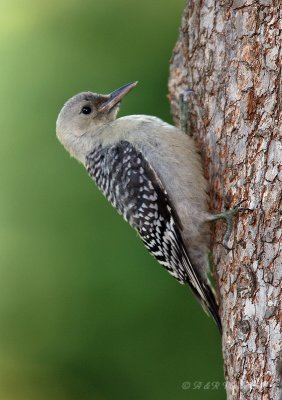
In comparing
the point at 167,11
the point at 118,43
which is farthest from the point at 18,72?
the point at 167,11

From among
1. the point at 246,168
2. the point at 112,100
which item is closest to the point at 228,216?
the point at 246,168

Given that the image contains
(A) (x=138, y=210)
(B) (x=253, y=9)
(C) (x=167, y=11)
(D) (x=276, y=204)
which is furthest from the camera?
(C) (x=167, y=11)

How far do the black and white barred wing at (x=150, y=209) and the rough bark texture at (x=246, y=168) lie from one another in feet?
0.90

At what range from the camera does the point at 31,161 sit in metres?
5.67

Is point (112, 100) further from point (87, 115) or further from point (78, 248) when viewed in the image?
point (78, 248)

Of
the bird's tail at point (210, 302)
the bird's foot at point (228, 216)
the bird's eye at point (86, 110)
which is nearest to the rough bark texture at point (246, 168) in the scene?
the bird's foot at point (228, 216)

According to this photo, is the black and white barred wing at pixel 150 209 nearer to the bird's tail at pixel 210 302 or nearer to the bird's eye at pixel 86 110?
the bird's tail at pixel 210 302

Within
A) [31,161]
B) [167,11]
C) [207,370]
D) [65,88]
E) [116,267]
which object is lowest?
[207,370]

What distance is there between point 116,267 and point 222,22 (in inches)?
86.8

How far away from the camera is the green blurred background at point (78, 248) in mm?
5383

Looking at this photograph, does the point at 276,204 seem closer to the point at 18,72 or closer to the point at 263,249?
the point at 263,249

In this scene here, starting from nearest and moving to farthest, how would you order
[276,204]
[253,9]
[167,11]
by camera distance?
[276,204]
[253,9]
[167,11]

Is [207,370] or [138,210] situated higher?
[138,210]

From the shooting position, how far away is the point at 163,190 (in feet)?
13.5
